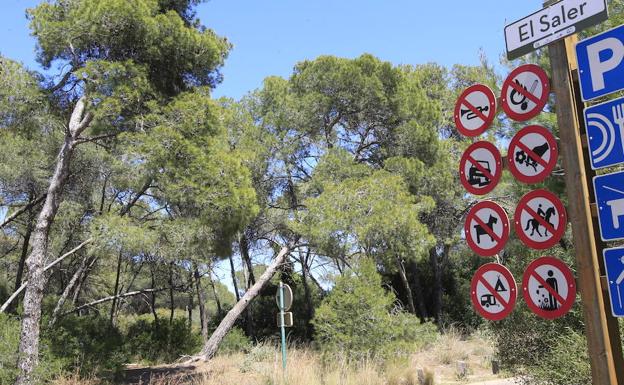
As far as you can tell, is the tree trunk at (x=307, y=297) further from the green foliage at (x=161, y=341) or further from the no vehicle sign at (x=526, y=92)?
the no vehicle sign at (x=526, y=92)

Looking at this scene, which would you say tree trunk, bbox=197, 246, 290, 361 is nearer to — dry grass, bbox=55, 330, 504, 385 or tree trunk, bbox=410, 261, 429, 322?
dry grass, bbox=55, 330, 504, 385

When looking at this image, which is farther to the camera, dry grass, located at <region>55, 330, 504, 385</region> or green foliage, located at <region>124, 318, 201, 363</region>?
green foliage, located at <region>124, 318, 201, 363</region>

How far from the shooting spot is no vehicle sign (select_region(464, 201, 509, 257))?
3586 millimetres

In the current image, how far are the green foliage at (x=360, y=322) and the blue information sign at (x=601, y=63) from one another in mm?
8764

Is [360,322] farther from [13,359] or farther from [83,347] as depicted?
[13,359]

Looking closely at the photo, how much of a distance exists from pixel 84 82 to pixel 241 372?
7695 mm

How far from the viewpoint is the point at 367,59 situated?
17.4m

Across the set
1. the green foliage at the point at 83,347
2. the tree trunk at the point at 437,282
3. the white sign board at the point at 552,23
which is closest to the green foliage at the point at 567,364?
the white sign board at the point at 552,23

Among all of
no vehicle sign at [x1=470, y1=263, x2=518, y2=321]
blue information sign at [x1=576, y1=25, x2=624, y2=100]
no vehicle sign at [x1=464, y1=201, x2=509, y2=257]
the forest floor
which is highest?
blue information sign at [x1=576, y1=25, x2=624, y2=100]

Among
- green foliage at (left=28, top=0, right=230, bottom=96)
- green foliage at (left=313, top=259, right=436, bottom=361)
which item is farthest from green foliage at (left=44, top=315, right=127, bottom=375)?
green foliage at (left=28, top=0, right=230, bottom=96)

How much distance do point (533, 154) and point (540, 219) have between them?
432 mm

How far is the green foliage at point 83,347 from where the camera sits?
1104cm

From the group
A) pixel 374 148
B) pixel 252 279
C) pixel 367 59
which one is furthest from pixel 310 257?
pixel 367 59

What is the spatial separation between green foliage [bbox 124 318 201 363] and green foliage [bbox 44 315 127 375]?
9.43 feet
